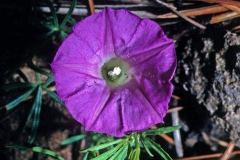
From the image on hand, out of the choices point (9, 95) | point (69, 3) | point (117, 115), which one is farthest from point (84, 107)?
point (9, 95)

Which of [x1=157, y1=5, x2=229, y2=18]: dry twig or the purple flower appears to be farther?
[x1=157, y1=5, x2=229, y2=18]: dry twig

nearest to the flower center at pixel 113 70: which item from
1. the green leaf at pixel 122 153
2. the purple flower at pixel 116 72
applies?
the purple flower at pixel 116 72

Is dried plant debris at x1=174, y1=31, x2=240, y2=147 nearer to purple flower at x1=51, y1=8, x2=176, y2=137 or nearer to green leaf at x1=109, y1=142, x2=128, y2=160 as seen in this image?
purple flower at x1=51, y1=8, x2=176, y2=137

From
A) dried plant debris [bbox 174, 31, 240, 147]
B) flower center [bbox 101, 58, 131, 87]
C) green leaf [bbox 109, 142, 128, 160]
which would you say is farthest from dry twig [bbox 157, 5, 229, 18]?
green leaf [bbox 109, 142, 128, 160]

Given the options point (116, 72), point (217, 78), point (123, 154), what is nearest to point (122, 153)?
point (123, 154)

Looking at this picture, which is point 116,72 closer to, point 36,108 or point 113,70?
point 113,70

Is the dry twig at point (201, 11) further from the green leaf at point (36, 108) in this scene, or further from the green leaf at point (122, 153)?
the green leaf at point (36, 108)
